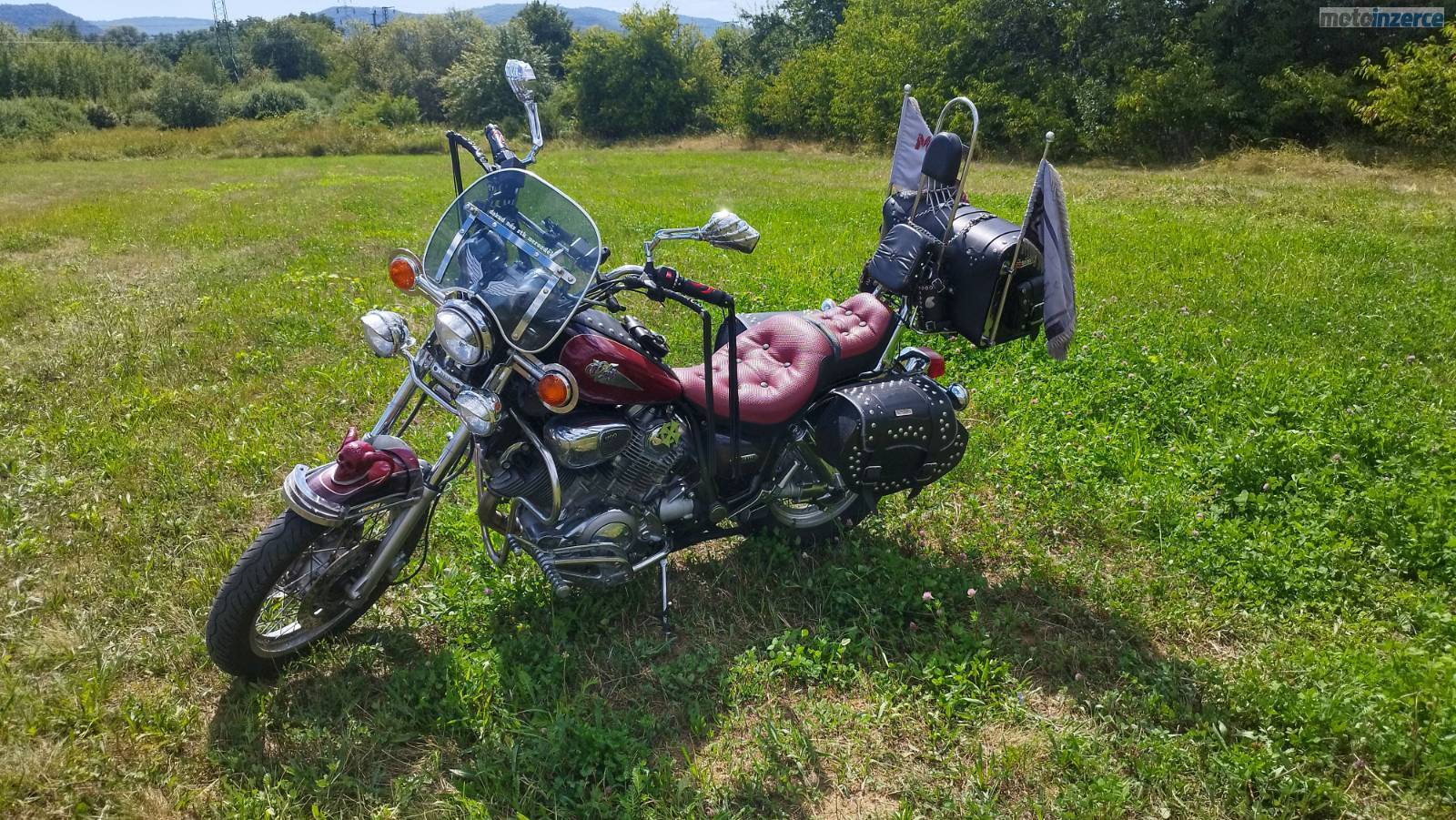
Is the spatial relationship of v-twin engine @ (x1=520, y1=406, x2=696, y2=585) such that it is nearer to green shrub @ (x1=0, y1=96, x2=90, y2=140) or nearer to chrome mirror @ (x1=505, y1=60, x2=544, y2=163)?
chrome mirror @ (x1=505, y1=60, x2=544, y2=163)

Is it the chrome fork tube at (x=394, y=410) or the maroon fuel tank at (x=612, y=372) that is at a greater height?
the maroon fuel tank at (x=612, y=372)

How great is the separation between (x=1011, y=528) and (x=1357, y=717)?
1601 mm

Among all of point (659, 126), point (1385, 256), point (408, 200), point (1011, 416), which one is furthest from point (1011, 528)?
point (659, 126)

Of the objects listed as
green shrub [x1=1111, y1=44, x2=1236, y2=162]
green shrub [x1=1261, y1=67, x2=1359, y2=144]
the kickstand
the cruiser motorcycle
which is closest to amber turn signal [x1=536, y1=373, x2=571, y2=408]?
the cruiser motorcycle

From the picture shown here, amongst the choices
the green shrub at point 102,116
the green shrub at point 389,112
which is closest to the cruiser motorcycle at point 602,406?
the green shrub at point 389,112

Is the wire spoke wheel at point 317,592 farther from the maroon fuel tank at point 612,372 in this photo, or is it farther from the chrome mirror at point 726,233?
the chrome mirror at point 726,233

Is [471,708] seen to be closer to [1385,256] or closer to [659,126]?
[1385,256]

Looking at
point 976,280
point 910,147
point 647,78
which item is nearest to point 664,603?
point 976,280

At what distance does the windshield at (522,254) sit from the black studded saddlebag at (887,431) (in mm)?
1213

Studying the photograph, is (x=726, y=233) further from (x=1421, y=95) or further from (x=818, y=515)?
(x=1421, y=95)

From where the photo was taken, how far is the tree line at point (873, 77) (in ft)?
60.1

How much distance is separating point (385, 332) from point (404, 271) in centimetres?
25

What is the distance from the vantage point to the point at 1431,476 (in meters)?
3.96

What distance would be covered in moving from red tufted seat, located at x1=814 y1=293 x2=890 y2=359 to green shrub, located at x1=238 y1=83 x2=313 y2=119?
1941 inches
